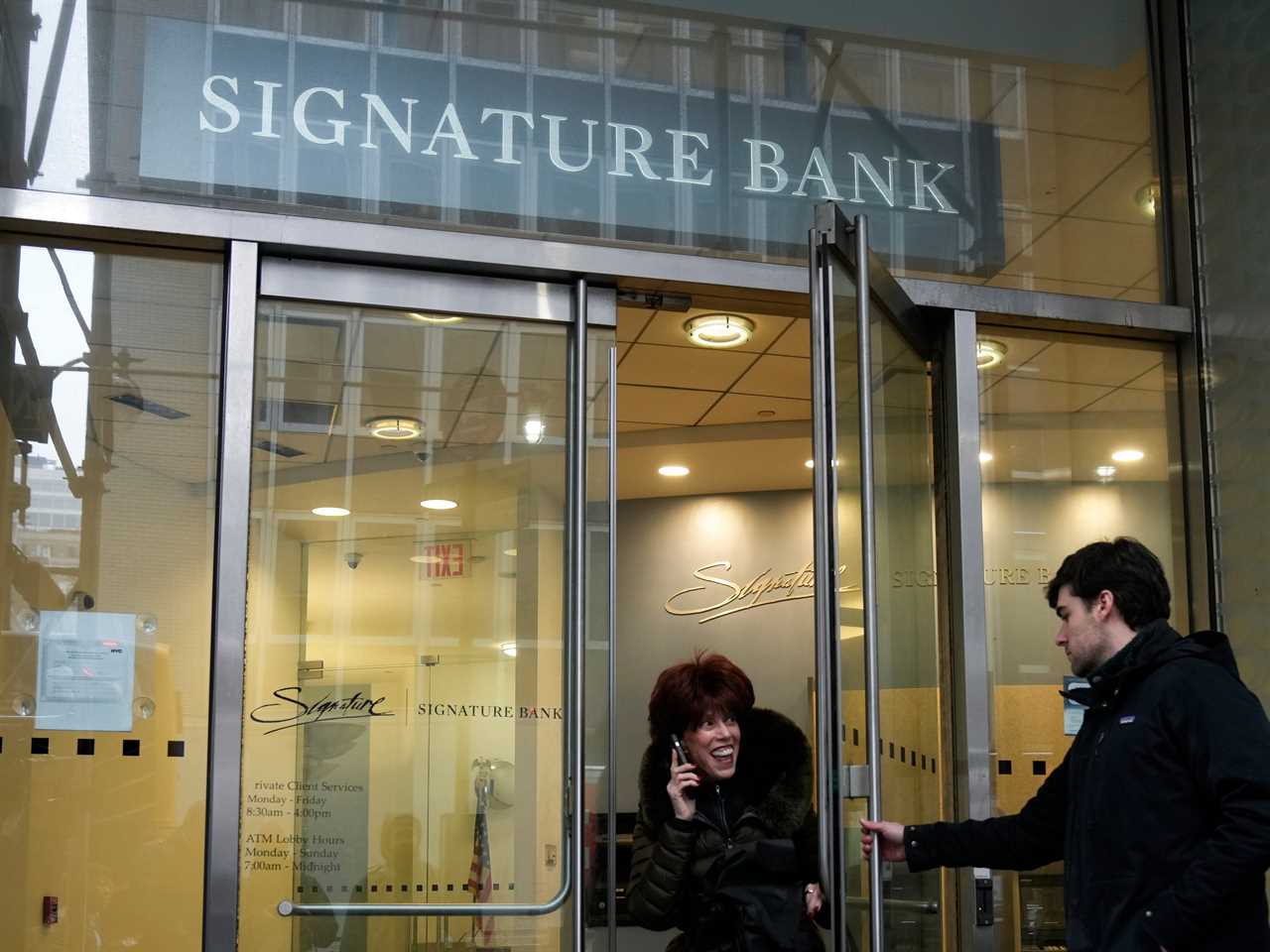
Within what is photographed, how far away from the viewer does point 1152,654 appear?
3.09 metres

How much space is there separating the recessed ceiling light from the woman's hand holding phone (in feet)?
5.43

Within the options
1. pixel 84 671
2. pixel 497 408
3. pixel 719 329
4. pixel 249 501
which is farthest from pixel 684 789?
pixel 719 329

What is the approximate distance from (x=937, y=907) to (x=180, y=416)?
246 centimetres

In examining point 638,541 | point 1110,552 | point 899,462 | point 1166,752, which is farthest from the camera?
point 638,541

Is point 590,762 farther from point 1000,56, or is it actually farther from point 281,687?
point 1000,56

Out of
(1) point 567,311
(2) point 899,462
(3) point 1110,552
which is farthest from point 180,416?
(3) point 1110,552

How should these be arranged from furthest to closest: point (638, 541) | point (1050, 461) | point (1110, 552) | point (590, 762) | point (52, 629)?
point (638, 541) < point (1050, 461) < point (590, 762) < point (52, 629) < point (1110, 552)

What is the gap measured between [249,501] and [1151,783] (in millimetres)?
2216

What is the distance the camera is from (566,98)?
425 cm

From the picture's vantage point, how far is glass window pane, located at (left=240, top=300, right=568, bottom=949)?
148 inches
